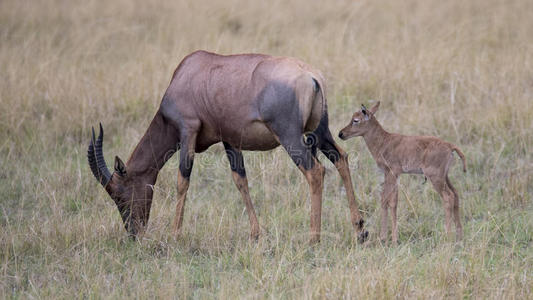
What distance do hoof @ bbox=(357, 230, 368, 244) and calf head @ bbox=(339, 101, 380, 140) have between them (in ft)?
3.21

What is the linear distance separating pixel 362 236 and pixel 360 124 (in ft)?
3.64

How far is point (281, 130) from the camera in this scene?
6.23 m

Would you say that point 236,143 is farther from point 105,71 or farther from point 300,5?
point 300,5

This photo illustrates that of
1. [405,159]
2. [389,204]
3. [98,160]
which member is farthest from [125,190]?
[405,159]

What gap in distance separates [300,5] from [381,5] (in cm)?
148

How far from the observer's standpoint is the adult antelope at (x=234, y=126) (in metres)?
6.22

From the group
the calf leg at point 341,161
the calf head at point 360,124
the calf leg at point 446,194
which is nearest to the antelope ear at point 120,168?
the calf leg at point 341,161

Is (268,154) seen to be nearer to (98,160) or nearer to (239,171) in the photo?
(239,171)

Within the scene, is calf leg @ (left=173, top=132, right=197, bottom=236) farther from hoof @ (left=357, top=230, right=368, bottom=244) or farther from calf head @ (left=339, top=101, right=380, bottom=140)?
hoof @ (left=357, top=230, right=368, bottom=244)

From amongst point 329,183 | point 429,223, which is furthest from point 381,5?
point 429,223

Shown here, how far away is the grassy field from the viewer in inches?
221

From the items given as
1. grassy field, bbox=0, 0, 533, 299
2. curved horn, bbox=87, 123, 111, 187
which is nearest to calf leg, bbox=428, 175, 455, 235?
grassy field, bbox=0, 0, 533, 299

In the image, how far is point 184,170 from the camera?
6676 millimetres

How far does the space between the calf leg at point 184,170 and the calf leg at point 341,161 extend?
1108 millimetres
